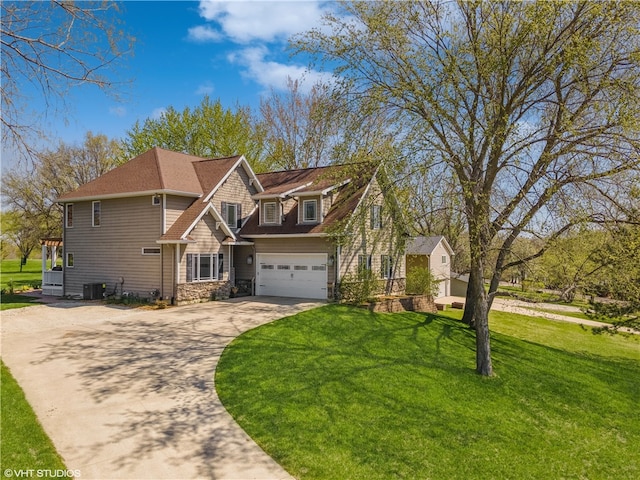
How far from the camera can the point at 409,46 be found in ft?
37.6

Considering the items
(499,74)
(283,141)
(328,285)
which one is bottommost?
(328,285)

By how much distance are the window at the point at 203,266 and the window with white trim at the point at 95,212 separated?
5.81 meters

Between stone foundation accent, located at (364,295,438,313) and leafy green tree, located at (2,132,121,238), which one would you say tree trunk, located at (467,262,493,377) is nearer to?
stone foundation accent, located at (364,295,438,313)

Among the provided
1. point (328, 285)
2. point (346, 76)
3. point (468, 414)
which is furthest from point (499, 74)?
point (328, 285)

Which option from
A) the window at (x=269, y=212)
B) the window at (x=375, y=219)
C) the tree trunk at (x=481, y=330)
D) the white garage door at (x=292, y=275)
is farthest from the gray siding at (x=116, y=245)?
the tree trunk at (x=481, y=330)

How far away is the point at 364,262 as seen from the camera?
20.0 metres

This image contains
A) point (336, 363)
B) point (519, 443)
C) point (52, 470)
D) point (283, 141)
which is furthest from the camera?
point (283, 141)

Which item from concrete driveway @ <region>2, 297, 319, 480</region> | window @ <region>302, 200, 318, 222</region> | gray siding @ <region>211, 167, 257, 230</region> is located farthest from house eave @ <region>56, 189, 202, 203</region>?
concrete driveway @ <region>2, 297, 319, 480</region>

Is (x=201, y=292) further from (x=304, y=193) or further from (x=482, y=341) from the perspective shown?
(x=482, y=341)

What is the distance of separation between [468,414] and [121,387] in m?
6.90

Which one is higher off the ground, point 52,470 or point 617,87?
point 617,87

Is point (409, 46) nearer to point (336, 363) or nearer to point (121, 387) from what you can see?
point (336, 363)

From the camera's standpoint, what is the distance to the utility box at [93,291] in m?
19.0

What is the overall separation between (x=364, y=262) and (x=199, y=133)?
20.2 meters
